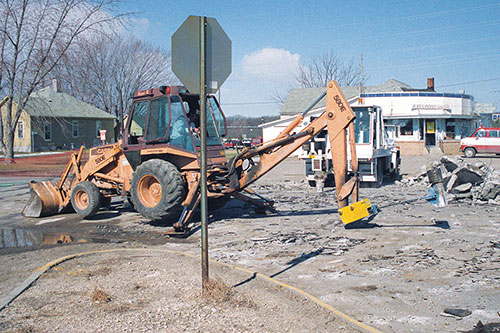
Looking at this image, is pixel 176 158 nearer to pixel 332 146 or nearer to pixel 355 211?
pixel 332 146

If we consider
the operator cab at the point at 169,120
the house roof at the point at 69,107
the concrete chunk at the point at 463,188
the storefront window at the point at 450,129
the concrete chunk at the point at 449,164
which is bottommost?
the concrete chunk at the point at 463,188

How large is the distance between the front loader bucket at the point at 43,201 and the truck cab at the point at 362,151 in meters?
7.75

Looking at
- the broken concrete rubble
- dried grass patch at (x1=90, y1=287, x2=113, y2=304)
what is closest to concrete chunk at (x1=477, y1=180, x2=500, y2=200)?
the broken concrete rubble

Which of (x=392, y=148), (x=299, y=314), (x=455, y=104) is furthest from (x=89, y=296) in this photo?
(x=455, y=104)

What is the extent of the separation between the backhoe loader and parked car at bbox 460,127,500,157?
2892 centimetres

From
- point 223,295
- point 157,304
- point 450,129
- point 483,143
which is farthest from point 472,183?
point 450,129

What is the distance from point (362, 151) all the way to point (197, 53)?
10957 millimetres

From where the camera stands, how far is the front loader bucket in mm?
12016

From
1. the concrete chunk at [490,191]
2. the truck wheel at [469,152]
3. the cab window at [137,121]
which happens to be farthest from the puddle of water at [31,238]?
the truck wheel at [469,152]

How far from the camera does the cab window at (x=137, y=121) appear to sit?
35.5 feet

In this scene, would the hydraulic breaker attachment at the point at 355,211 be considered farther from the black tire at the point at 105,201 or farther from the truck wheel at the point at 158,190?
the black tire at the point at 105,201

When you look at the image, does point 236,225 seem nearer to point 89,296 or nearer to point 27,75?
point 89,296

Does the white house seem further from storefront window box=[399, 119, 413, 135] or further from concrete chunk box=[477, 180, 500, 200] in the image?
concrete chunk box=[477, 180, 500, 200]

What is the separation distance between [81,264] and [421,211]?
7724 millimetres
